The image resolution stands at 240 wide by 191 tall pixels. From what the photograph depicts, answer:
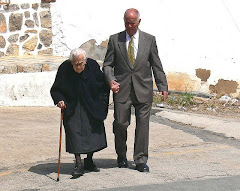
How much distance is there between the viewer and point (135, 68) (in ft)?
24.6

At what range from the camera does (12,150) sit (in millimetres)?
8453

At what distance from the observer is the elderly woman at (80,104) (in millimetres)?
7223

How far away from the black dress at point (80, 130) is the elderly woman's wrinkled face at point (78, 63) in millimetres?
73

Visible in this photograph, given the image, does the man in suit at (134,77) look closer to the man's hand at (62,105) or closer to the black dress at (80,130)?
the black dress at (80,130)

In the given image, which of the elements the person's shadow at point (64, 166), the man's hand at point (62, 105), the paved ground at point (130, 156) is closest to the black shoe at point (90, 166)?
the paved ground at point (130, 156)

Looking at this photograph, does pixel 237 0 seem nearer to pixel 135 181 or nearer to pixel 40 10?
pixel 40 10

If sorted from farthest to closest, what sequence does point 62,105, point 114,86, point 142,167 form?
point 142,167 → point 114,86 → point 62,105

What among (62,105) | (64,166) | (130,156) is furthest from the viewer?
(130,156)

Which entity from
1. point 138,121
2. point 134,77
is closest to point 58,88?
point 134,77

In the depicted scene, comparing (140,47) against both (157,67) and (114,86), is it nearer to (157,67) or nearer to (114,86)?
(157,67)

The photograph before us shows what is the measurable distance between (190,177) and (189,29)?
22.2ft

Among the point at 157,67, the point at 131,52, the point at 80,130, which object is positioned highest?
the point at 131,52

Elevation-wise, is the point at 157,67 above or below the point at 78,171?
above

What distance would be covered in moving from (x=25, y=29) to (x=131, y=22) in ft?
21.0
